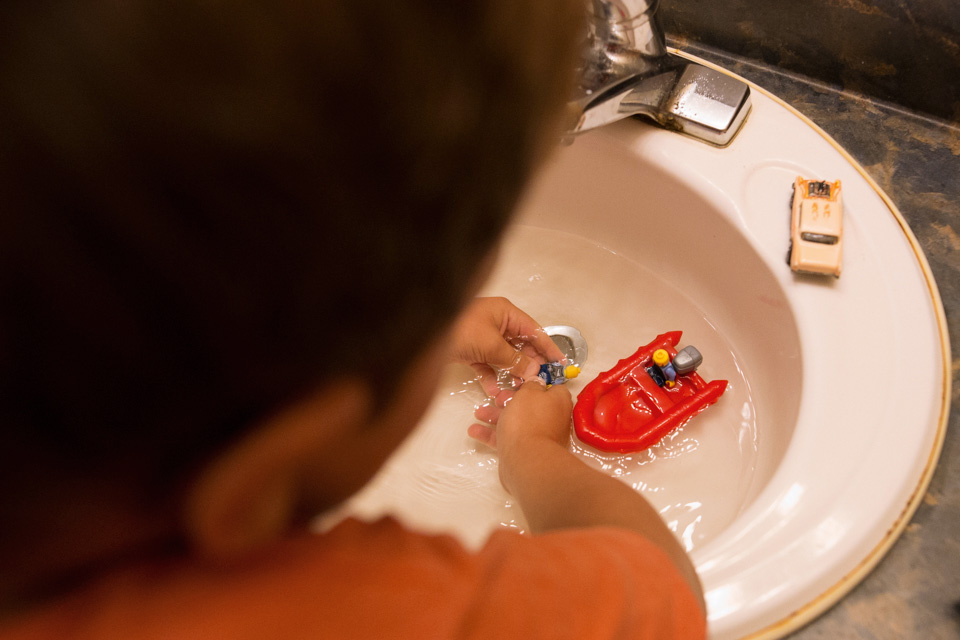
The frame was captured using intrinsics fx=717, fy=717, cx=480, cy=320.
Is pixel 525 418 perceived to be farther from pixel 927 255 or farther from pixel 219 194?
pixel 219 194

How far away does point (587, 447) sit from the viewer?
2.21ft

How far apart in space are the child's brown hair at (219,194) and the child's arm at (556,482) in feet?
0.94

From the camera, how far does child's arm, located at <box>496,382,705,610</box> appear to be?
0.45m

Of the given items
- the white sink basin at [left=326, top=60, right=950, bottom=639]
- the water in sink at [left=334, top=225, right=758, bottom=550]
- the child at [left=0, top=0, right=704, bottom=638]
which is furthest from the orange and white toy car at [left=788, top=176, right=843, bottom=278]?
the child at [left=0, top=0, right=704, bottom=638]

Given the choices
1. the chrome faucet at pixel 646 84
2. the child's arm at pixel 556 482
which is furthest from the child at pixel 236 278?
the chrome faucet at pixel 646 84

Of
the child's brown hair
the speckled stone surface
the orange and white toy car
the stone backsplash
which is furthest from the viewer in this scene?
the stone backsplash

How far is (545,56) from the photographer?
8.4 inches

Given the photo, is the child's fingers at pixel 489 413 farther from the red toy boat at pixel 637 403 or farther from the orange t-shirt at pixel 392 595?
the orange t-shirt at pixel 392 595

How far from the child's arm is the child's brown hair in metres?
0.29

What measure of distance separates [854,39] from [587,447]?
475 millimetres

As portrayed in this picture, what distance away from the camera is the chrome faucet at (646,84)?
60 cm

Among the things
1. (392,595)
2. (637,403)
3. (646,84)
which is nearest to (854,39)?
(646,84)

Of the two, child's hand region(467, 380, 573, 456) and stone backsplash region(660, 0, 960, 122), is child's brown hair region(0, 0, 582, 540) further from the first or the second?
stone backsplash region(660, 0, 960, 122)

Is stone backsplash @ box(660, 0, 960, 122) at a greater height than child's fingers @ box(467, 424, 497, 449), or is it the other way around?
stone backsplash @ box(660, 0, 960, 122)
